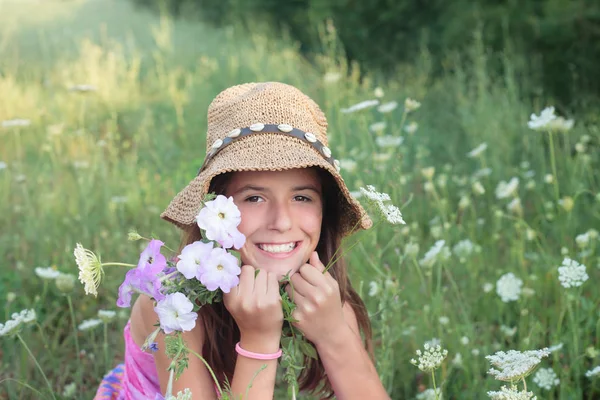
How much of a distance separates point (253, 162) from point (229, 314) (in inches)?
17.7

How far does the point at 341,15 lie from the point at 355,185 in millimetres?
4625

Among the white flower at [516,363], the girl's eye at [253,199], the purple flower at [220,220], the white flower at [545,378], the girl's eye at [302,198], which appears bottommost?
the white flower at [545,378]

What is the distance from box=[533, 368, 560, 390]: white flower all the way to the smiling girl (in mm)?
623

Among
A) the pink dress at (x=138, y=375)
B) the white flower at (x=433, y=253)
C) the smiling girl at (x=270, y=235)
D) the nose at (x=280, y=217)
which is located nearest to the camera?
the smiling girl at (x=270, y=235)

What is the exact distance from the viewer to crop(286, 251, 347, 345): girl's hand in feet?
5.04

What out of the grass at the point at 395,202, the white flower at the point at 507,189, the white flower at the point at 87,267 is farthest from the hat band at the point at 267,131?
the white flower at the point at 507,189

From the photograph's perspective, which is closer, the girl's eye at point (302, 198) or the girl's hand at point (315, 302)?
the girl's hand at point (315, 302)

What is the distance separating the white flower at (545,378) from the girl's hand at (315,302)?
0.82m

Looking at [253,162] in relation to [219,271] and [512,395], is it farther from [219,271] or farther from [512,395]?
[512,395]

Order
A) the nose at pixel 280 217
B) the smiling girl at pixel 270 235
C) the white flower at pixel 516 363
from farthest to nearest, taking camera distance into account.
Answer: the nose at pixel 280 217 → the smiling girl at pixel 270 235 → the white flower at pixel 516 363

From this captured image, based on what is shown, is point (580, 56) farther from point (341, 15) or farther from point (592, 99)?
point (341, 15)

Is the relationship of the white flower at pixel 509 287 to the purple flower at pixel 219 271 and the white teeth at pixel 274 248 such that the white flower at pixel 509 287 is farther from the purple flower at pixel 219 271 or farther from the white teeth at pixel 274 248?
the purple flower at pixel 219 271

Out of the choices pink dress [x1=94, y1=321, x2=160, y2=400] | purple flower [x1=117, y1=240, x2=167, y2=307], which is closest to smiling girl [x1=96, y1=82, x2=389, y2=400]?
pink dress [x1=94, y1=321, x2=160, y2=400]

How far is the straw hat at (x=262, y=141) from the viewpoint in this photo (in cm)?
161
